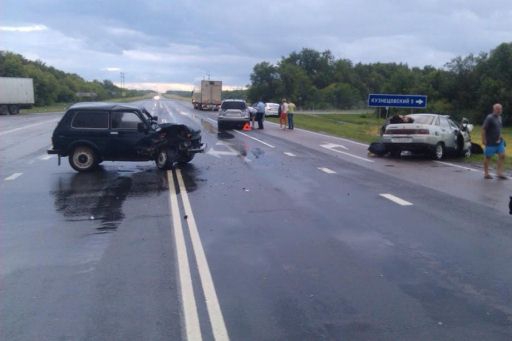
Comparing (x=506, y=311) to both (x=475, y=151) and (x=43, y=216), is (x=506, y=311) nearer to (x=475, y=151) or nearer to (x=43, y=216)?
(x=43, y=216)

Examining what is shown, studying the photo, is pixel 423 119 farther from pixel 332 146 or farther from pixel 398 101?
pixel 398 101

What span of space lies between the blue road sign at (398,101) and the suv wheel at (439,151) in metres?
6.09

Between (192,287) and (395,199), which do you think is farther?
(395,199)

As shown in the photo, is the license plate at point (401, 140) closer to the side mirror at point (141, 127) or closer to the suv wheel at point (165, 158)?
the suv wheel at point (165, 158)

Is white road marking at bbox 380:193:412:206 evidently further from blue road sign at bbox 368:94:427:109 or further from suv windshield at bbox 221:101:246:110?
suv windshield at bbox 221:101:246:110

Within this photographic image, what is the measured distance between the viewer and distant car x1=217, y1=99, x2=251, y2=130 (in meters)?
35.1

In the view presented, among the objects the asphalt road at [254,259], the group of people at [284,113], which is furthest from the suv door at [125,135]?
the group of people at [284,113]

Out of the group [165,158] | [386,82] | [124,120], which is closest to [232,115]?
[165,158]

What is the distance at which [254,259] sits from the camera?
7.08m

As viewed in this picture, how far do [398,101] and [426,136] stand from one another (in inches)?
270

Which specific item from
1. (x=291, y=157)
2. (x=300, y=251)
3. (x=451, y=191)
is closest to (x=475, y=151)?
(x=291, y=157)

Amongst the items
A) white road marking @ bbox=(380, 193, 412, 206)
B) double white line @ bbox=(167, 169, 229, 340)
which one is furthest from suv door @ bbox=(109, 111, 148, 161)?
white road marking @ bbox=(380, 193, 412, 206)

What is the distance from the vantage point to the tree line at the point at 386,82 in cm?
7131

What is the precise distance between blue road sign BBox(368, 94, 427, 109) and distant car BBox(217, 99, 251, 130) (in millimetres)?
11206
